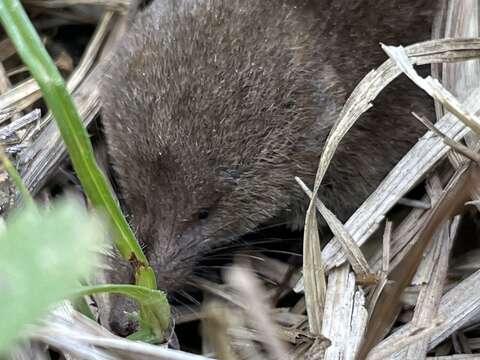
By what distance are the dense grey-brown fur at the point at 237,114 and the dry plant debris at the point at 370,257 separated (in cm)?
14

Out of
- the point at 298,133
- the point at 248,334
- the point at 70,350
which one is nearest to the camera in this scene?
the point at 70,350

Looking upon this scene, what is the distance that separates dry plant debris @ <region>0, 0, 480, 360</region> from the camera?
1.59 metres

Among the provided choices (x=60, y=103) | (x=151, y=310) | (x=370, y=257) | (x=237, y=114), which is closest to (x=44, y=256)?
(x=60, y=103)

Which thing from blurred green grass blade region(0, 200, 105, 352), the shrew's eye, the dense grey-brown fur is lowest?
blurred green grass blade region(0, 200, 105, 352)

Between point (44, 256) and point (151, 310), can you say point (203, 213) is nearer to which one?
point (151, 310)

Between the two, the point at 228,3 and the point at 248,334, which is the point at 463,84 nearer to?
the point at 228,3

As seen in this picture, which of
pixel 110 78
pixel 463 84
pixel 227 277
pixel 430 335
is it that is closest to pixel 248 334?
pixel 227 277

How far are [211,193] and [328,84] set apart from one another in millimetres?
433

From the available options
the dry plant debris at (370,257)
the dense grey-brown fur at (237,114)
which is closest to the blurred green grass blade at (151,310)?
the dry plant debris at (370,257)

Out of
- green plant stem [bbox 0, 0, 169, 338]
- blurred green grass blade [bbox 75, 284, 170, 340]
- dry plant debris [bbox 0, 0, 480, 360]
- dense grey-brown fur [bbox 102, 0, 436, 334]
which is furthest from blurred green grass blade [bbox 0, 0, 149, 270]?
dense grey-brown fur [bbox 102, 0, 436, 334]

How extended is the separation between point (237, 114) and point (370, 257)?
1.69 feet

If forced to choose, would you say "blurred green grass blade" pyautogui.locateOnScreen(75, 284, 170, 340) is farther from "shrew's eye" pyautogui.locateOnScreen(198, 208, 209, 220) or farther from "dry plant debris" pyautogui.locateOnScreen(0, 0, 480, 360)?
"shrew's eye" pyautogui.locateOnScreen(198, 208, 209, 220)

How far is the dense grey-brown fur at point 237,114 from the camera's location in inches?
69.4

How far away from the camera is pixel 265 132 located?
183cm
